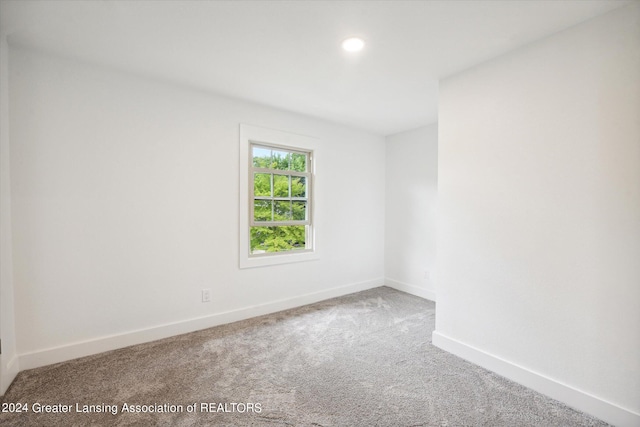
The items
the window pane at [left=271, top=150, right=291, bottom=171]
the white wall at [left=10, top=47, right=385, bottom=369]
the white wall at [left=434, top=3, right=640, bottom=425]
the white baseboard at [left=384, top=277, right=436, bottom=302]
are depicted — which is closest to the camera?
the white wall at [left=434, top=3, right=640, bottom=425]

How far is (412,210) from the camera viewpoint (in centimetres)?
407

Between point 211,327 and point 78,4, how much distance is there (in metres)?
2.73

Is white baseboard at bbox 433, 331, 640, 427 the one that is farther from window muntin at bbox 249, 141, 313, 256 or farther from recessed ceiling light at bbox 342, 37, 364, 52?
recessed ceiling light at bbox 342, 37, 364, 52

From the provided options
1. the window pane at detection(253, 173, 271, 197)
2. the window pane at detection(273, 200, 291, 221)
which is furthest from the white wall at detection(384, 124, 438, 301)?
the window pane at detection(253, 173, 271, 197)

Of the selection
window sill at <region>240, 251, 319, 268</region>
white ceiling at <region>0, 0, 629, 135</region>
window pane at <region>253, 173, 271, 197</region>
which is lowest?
window sill at <region>240, 251, 319, 268</region>

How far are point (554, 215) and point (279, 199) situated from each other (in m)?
2.64

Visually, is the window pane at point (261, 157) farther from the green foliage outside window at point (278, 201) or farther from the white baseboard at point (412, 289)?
the white baseboard at point (412, 289)

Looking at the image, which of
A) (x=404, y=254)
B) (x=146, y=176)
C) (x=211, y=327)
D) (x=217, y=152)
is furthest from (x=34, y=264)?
(x=404, y=254)

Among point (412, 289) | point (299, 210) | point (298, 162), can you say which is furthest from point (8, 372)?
point (412, 289)

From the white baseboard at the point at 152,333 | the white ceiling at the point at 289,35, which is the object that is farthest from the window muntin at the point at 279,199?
the white ceiling at the point at 289,35

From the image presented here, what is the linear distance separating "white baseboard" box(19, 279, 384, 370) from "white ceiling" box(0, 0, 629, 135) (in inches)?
90.9

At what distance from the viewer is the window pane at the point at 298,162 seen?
362cm

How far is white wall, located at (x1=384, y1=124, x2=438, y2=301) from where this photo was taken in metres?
3.83

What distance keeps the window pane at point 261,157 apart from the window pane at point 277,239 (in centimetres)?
77
